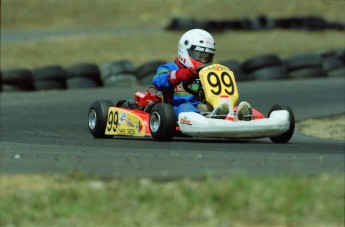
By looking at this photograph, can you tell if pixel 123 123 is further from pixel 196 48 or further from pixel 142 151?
pixel 142 151

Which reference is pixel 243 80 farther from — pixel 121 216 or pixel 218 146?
pixel 121 216

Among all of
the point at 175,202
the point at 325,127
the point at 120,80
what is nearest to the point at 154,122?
the point at 325,127

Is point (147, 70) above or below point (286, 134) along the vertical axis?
above

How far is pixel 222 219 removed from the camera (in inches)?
215

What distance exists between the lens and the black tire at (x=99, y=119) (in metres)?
11.2

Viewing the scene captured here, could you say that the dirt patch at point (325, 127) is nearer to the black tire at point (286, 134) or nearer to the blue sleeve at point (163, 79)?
the black tire at point (286, 134)

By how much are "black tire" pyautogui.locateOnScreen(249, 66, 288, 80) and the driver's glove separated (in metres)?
9.01

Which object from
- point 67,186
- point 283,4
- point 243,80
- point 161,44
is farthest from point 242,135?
point 283,4

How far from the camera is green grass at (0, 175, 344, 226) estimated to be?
18.0ft

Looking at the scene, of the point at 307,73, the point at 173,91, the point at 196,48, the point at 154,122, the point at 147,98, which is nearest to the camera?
the point at 154,122

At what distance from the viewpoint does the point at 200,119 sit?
376 inches

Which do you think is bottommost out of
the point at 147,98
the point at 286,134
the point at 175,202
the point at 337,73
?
the point at 175,202

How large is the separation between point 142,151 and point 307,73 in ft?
39.2

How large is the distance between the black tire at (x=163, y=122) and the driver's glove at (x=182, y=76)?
1.31 ft
